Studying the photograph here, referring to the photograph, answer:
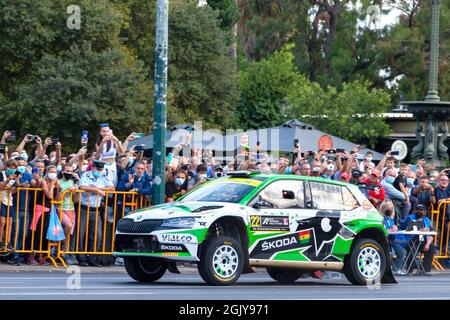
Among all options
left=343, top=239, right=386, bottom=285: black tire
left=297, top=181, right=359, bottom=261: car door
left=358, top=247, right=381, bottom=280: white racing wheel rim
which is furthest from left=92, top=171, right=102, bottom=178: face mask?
left=358, top=247, right=381, bottom=280: white racing wheel rim

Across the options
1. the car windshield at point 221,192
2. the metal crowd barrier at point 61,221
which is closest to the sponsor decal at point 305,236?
the car windshield at point 221,192

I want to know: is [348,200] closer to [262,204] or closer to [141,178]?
[262,204]

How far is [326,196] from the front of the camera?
19125 mm

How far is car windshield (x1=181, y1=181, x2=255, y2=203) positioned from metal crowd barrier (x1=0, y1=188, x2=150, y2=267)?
11.7 feet

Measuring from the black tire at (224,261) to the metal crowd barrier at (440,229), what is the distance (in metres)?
7.86

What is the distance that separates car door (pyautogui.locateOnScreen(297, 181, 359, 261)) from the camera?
18688 millimetres

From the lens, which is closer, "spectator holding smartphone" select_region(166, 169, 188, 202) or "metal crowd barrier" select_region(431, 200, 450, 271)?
"spectator holding smartphone" select_region(166, 169, 188, 202)

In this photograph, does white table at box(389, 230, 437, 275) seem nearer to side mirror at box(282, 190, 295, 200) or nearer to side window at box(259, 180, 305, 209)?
side window at box(259, 180, 305, 209)

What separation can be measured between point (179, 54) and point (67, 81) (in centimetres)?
765

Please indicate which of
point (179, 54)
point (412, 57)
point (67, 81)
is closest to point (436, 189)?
point (67, 81)

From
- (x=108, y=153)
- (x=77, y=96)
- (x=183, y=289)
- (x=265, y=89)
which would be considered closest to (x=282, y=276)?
(x=183, y=289)

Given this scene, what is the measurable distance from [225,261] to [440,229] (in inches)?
323

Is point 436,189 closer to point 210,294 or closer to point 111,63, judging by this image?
point 210,294
